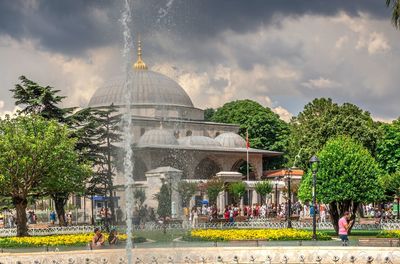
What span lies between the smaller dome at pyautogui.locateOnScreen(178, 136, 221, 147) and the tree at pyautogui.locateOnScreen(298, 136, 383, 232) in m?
35.4

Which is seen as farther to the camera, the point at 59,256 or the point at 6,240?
the point at 6,240

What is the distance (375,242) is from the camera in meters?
18.5

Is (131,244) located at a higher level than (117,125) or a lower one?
lower

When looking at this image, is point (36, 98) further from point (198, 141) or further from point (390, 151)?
point (198, 141)

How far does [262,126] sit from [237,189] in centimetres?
2207

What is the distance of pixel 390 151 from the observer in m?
42.8

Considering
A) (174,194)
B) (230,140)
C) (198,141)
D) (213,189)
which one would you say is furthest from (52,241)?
(230,140)

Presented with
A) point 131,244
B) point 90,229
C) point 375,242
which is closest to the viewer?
point 131,244

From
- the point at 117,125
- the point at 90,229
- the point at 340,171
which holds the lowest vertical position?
the point at 90,229

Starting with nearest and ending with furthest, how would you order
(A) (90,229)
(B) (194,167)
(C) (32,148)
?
(C) (32,148) → (A) (90,229) → (B) (194,167)

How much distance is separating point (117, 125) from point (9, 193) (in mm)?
10907

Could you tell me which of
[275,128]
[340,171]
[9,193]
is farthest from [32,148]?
[275,128]

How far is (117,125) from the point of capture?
37.2m

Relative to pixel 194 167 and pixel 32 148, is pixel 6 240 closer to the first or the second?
pixel 32 148
